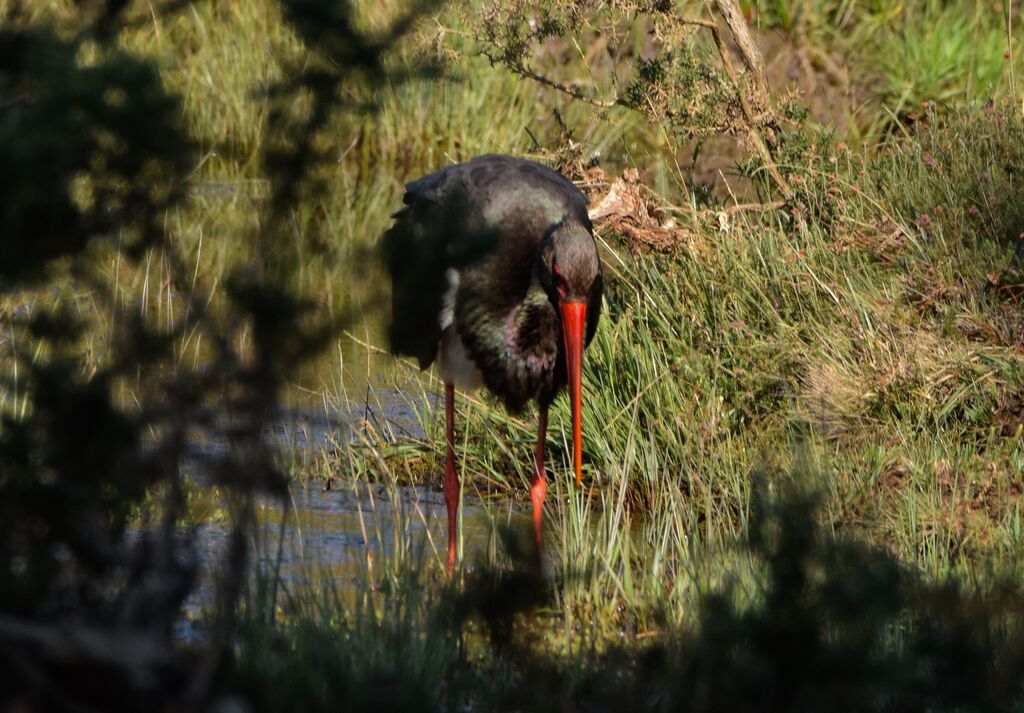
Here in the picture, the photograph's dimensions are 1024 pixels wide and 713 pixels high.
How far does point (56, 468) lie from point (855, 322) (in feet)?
10.1

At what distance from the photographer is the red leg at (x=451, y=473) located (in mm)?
4445

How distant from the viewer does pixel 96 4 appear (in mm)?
2131

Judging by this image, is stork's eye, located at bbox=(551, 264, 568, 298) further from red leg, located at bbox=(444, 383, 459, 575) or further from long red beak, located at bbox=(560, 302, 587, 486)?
red leg, located at bbox=(444, 383, 459, 575)

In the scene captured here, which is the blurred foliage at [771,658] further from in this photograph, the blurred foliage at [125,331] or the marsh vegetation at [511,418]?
the blurred foliage at [125,331]

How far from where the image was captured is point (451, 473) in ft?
15.8

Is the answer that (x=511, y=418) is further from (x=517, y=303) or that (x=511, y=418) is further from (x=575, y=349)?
(x=575, y=349)

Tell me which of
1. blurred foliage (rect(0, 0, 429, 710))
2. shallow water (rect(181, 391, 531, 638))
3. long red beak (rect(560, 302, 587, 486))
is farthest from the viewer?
long red beak (rect(560, 302, 587, 486))

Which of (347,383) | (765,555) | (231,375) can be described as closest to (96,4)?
(231,375)

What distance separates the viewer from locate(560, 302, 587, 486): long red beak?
4559 millimetres

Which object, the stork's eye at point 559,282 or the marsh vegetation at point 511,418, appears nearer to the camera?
the marsh vegetation at point 511,418

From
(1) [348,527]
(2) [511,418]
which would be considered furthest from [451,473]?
(2) [511,418]

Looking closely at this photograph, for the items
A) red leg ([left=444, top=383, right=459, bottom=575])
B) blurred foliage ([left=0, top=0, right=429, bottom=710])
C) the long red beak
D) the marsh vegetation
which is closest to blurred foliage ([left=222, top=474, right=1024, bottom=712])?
the marsh vegetation

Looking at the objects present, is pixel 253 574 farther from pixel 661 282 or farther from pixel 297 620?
pixel 661 282

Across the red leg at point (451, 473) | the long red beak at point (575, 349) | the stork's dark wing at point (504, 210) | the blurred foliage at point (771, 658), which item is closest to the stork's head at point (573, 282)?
the long red beak at point (575, 349)
